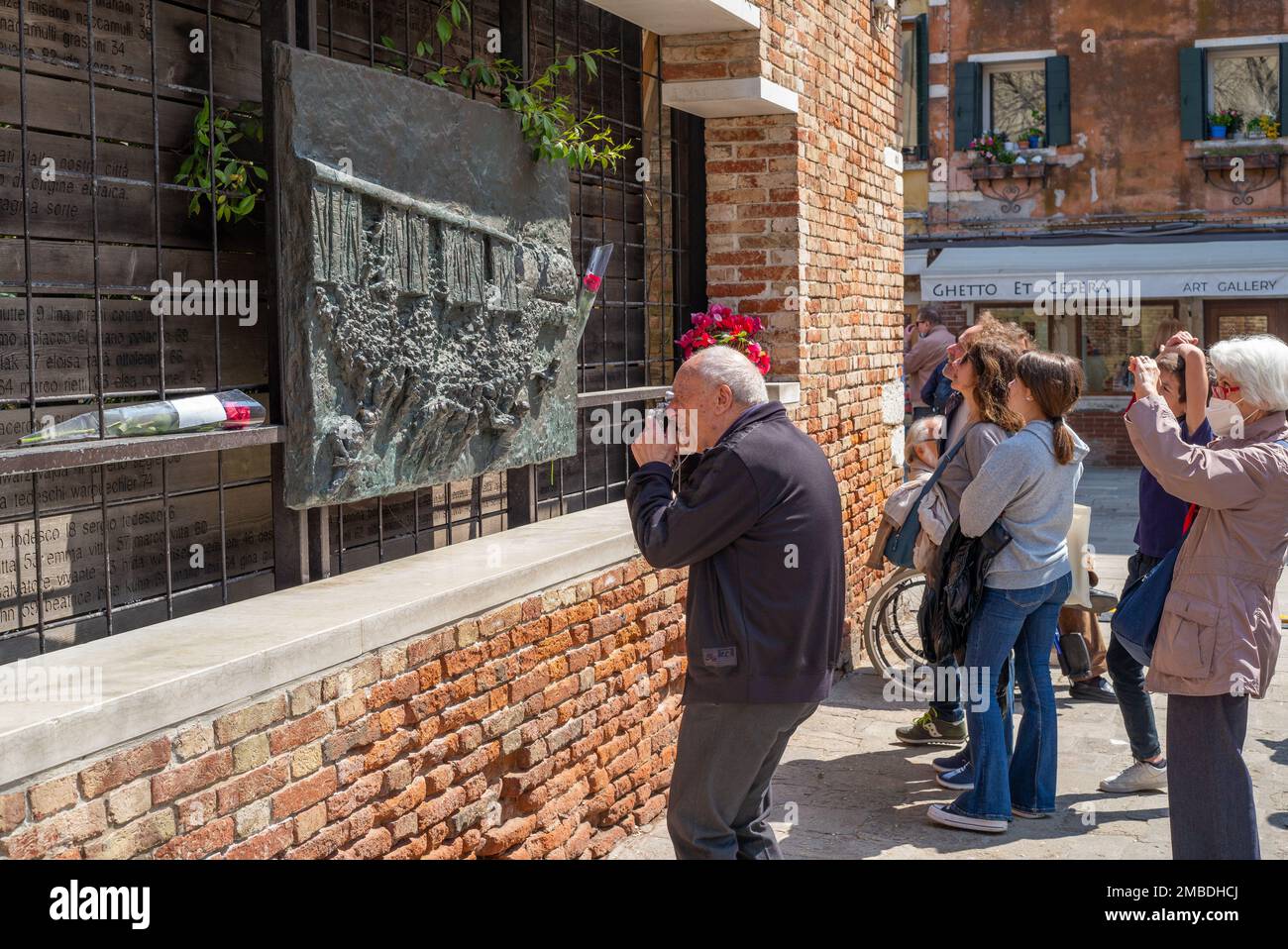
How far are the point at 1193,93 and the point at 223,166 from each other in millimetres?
20702

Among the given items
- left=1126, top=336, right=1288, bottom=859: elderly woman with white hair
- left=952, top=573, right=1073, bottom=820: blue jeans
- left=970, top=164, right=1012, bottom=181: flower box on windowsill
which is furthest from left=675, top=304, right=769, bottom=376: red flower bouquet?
left=970, top=164, right=1012, bottom=181: flower box on windowsill

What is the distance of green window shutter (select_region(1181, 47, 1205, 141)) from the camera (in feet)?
71.9

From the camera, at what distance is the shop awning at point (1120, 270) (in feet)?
68.6

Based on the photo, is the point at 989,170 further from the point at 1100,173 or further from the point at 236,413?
the point at 236,413

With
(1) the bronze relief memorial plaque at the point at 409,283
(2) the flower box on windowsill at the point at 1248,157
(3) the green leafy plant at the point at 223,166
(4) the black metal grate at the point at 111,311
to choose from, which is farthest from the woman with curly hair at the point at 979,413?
(2) the flower box on windowsill at the point at 1248,157

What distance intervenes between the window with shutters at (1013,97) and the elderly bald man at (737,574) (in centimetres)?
2049

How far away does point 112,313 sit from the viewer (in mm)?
3963

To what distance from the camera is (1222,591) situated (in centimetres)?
438

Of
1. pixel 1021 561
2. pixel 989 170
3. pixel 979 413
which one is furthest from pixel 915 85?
pixel 1021 561

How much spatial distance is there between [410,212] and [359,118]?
0.34 meters

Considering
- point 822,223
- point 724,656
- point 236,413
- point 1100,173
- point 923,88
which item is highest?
point 923,88

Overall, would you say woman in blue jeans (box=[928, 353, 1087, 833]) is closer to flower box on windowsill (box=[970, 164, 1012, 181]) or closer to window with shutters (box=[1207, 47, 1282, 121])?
flower box on windowsill (box=[970, 164, 1012, 181])

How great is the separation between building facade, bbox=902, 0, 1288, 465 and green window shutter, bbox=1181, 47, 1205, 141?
21 mm

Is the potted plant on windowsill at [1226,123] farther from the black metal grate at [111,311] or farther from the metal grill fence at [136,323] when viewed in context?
the black metal grate at [111,311]
